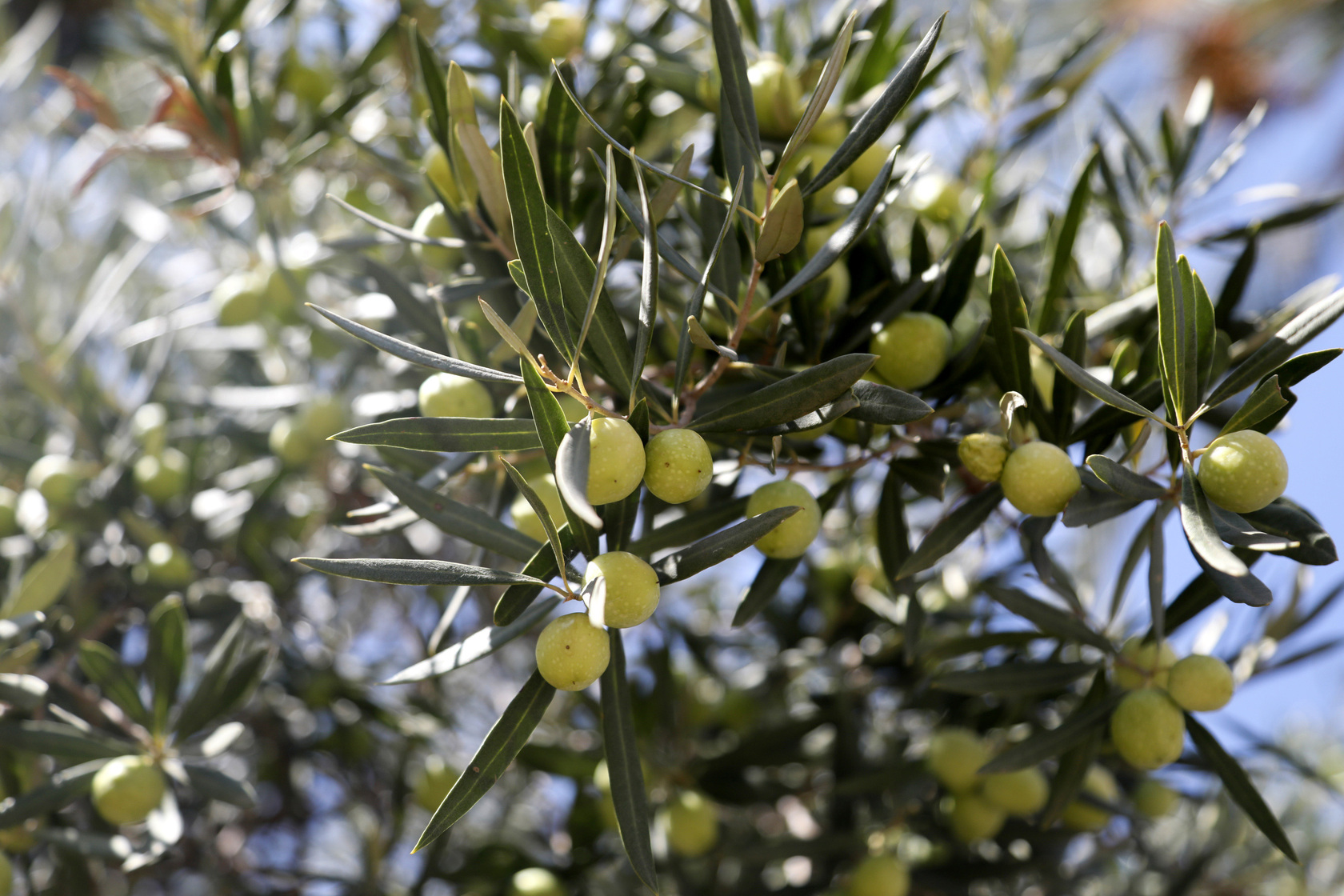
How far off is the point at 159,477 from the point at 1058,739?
150 cm

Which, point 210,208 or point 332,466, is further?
point 332,466

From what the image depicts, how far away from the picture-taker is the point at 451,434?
775 millimetres

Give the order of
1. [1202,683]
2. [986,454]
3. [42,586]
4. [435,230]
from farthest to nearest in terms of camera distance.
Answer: [42,586] < [435,230] < [1202,683] < [986,454]

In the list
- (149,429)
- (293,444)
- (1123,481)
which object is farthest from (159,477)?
(1123,481)

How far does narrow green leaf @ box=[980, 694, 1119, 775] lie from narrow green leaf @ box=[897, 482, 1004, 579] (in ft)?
0.89

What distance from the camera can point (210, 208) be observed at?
1.57 m

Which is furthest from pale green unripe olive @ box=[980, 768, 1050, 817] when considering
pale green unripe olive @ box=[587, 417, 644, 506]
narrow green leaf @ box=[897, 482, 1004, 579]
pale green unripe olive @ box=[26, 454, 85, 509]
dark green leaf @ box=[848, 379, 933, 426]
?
pale green unripe olive @ box=[26, 454, 85, 509]

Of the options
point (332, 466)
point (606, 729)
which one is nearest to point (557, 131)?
point (606, 729)

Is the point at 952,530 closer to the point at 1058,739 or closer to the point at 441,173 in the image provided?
the point at 1058,739

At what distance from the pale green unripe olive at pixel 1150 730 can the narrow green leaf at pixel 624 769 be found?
1.86 ft

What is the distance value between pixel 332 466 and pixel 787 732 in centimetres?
101

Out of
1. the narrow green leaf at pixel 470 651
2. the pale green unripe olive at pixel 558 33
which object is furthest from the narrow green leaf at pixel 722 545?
the pale green unripe olive at pixel 558 33

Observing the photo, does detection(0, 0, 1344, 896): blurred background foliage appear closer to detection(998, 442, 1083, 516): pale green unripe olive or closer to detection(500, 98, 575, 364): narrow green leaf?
detection(998, 442, 1083, 516): pale green unripe olive

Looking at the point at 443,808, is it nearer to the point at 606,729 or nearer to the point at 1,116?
the point at 606,729
